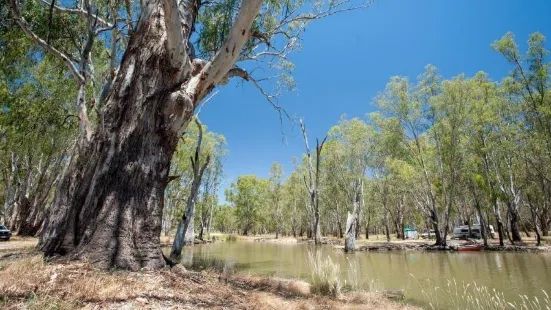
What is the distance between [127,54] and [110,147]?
5.40ft

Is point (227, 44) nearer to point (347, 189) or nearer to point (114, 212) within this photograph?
point (114, 212)

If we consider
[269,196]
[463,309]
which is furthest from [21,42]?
[269,196]

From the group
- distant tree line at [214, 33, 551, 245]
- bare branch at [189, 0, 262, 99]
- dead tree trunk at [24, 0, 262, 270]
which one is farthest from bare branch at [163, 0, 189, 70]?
distant tree line at [214, 33, 551, 245]

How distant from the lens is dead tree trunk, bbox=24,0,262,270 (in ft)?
13.5

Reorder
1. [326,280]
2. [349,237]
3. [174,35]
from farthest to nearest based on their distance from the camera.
A: [349,237], [326,280], [174,35]

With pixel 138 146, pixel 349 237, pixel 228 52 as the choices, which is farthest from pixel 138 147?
pixel 349 237

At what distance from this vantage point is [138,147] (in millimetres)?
4434

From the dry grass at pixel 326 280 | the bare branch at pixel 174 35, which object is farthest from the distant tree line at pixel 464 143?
the bare branch at pixel 174 35

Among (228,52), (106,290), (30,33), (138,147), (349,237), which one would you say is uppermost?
→ (30,33)

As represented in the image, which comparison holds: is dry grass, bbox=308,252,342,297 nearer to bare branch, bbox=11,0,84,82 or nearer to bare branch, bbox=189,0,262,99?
bare branch, bbox=189,0,262,99

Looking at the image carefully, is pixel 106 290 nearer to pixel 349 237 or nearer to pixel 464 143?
pixel 349 237

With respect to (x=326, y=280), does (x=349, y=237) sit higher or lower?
higher

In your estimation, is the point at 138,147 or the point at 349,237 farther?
the point at 349,237

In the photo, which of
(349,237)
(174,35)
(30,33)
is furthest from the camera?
(349,237)
